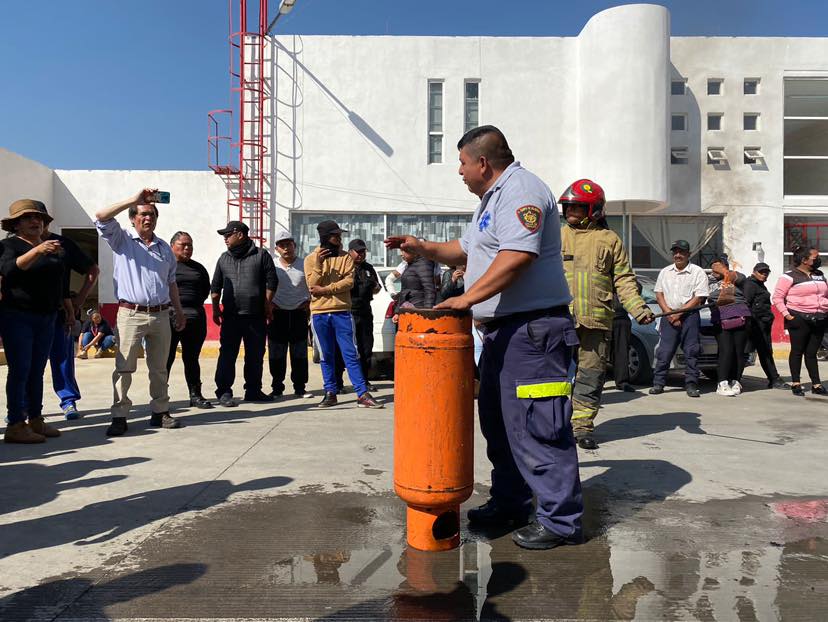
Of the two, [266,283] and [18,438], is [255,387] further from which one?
[18,438]

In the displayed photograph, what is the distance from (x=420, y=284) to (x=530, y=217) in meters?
4.37

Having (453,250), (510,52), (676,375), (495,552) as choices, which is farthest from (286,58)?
(495,552)

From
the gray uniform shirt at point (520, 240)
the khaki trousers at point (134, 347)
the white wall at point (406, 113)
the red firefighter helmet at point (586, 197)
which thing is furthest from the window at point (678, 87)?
the gray uniform shirt at point (520, 240)

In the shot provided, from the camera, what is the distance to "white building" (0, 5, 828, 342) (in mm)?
15305

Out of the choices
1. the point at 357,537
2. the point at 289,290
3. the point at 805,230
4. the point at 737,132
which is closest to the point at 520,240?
the point at 357,537

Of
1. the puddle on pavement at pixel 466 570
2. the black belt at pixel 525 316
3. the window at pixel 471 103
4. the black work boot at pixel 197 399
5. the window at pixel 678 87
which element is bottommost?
the puddle on pavement at pixel 466 570

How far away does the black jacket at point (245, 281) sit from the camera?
7.25 meters

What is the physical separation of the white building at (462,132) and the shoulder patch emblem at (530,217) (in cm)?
1227

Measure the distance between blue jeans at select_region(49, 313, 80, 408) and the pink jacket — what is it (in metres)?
7.68

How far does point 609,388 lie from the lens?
28.2 feet

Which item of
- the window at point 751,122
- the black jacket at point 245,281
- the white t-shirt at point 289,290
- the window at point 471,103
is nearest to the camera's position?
the black jacket at point 245,281

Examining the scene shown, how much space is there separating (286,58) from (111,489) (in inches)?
518

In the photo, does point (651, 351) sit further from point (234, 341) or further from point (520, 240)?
point (520, 240)

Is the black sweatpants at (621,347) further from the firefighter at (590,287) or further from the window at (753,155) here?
the window at (753,155)
